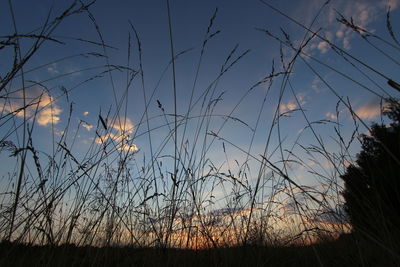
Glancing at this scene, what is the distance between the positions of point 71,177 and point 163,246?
3.25ft

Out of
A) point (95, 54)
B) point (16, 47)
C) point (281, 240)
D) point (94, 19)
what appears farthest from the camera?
point (281, 240)

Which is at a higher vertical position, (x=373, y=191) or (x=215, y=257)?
(x=373, y=191)

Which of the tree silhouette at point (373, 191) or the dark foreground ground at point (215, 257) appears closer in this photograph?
the tree silhouette at point (373, 191)

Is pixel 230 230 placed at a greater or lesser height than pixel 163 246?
greater

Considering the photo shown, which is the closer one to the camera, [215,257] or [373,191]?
[215,257]

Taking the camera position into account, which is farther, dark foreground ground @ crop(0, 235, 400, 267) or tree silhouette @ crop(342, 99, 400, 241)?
dark foreground ground @ crop(0, 235, 400, 267)

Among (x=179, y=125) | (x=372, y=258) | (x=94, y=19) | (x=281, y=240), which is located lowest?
(x=372, y=258)

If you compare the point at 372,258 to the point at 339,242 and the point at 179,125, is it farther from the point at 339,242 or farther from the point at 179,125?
the point at 179,125

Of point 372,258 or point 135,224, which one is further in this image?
point 135,224

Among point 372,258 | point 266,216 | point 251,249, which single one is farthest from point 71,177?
point 372,258

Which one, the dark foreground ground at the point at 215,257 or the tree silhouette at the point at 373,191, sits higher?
the tree silhouette at the point at 373,191

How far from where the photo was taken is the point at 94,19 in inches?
76.6

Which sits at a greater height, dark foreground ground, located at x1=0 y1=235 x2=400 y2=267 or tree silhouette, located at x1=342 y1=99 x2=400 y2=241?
tree silhouette, located at x1=342 y1=99 x2=400 y2=241

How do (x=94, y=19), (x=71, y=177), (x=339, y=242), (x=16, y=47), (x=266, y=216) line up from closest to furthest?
1. (x=16, y=47)
2. (x=94, y=19)
3. (x=71, y=177)
4. (x=339, y=242)
5. (x=266, y=216)
